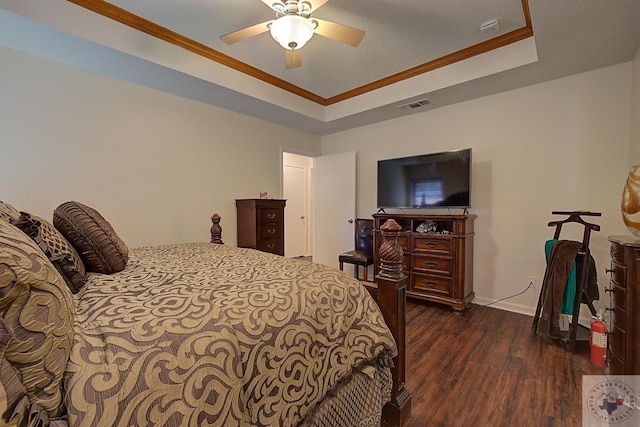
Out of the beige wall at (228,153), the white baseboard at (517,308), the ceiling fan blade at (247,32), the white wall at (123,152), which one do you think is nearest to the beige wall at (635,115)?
the beige wall at (228,153)

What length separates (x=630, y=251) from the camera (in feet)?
4.41

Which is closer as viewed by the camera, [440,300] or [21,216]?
[21,216]

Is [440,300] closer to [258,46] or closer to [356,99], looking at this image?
[356,99]

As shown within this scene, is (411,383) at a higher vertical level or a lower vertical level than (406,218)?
lower

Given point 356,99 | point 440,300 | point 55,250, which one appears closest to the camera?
point 55,250

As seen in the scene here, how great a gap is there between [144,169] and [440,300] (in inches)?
137

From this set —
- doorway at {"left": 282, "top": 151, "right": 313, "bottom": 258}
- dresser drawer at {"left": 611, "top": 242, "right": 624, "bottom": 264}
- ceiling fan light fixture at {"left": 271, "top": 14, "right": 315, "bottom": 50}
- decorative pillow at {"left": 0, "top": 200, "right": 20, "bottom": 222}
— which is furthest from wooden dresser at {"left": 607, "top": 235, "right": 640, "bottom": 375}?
doorway at {"left": 282, "top": 151, "right": 313, "bottom": 258}

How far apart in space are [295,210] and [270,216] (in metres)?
2.61

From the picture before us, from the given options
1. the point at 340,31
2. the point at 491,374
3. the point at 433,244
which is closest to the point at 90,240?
the point at 340,31

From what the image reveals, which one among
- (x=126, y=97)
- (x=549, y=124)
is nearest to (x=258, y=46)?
(x=126, y=97)

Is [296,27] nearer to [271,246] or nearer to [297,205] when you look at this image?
[271,246]

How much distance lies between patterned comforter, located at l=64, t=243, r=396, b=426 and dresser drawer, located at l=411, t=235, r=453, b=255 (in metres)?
2.03

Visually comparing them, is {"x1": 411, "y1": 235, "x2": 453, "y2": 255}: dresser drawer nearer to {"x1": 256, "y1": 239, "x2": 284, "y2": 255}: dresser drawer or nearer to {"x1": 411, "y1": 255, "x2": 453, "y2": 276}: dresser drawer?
{"x1": 411, "y1": 255, "x2": 453, "y2": 276}: dresser drawer

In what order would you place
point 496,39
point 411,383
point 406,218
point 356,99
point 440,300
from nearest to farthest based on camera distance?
point 411,383 → point 496,39 → point 440,300 → point 406,218 → point 356,99
